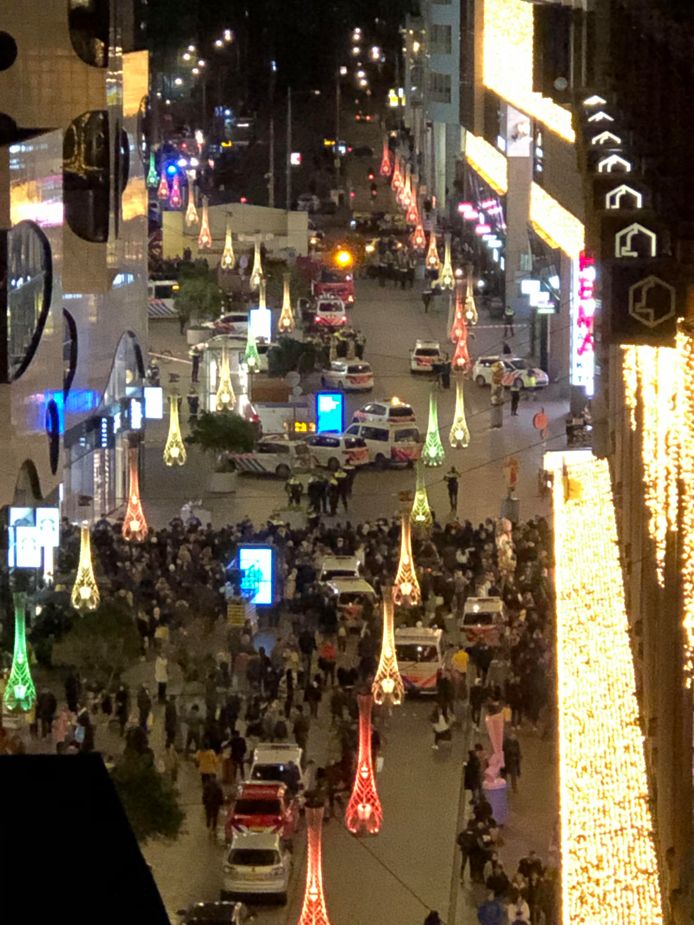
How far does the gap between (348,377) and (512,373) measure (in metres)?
3.76

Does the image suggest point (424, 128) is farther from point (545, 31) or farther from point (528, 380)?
point (545, 31)

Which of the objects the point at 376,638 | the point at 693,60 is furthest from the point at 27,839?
the point at 376,638

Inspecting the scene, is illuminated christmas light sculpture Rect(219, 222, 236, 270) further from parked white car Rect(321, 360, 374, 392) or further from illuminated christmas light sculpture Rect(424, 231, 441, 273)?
parked white car Rect(321, 360, 374, 392)

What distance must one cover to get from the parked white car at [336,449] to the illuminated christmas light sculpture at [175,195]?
30919 mm

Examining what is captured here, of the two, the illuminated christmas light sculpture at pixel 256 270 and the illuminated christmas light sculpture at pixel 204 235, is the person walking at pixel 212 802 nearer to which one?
the illuminated christmas light sculpture at pixel 256 270

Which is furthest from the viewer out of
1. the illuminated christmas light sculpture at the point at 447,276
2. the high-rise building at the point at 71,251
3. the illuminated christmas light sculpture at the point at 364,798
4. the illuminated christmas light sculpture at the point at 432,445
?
the illuminated christmas light sculpture at the point at 447,276

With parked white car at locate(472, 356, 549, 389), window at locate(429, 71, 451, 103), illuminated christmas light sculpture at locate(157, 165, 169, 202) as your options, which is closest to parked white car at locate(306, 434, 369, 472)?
parked white car at locate(472, 356, 549, 389)

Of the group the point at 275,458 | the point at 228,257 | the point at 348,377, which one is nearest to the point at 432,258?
the point at 228,257

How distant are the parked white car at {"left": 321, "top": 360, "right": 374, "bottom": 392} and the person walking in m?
30.8

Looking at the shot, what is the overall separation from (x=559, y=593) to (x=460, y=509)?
13.6 m

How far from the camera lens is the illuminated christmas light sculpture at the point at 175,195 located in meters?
76.4

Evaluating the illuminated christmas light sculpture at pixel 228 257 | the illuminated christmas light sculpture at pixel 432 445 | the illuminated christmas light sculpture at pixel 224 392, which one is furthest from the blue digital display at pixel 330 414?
the illuminated christmas light sculpture at pixel 228 257

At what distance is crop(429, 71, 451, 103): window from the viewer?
80.6 metres

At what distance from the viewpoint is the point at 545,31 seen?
1698cm
